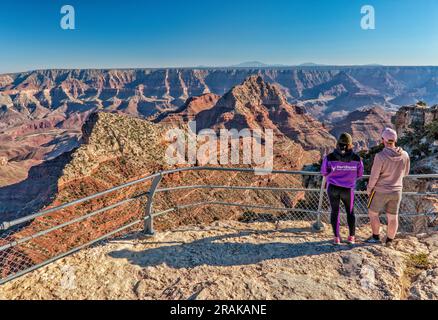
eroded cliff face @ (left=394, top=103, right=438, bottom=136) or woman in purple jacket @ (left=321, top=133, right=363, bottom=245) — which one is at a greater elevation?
eroded cliff face @ (left=394, top=103, right=438, bottom=136)

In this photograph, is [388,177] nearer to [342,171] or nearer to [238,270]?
[342,171]

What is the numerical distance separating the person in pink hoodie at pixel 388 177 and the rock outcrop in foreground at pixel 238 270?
2.56 feet

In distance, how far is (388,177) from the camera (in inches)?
218

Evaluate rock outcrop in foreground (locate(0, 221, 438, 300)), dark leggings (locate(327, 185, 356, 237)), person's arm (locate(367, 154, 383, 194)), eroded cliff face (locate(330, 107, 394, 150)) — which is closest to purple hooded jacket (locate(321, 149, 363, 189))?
dark leggings (locate(327, 185, 356, 237))

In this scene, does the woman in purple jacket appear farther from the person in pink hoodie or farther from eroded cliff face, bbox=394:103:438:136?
eroded cliff face, bbox=394:103:438:136

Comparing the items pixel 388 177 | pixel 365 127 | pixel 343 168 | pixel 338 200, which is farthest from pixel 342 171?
pixel 365 127

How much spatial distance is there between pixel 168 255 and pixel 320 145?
13262 cm

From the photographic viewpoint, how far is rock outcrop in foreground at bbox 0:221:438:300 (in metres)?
4.61

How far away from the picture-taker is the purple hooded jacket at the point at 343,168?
554 cm

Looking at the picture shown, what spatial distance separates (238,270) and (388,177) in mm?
3030

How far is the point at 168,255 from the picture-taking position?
575cm

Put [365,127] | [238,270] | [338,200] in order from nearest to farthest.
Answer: [238,270] < [338,200] < [365,127]

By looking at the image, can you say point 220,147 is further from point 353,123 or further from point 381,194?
point 353,123

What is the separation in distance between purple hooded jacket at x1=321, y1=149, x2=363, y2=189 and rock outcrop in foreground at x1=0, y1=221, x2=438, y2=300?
4.20 ft
